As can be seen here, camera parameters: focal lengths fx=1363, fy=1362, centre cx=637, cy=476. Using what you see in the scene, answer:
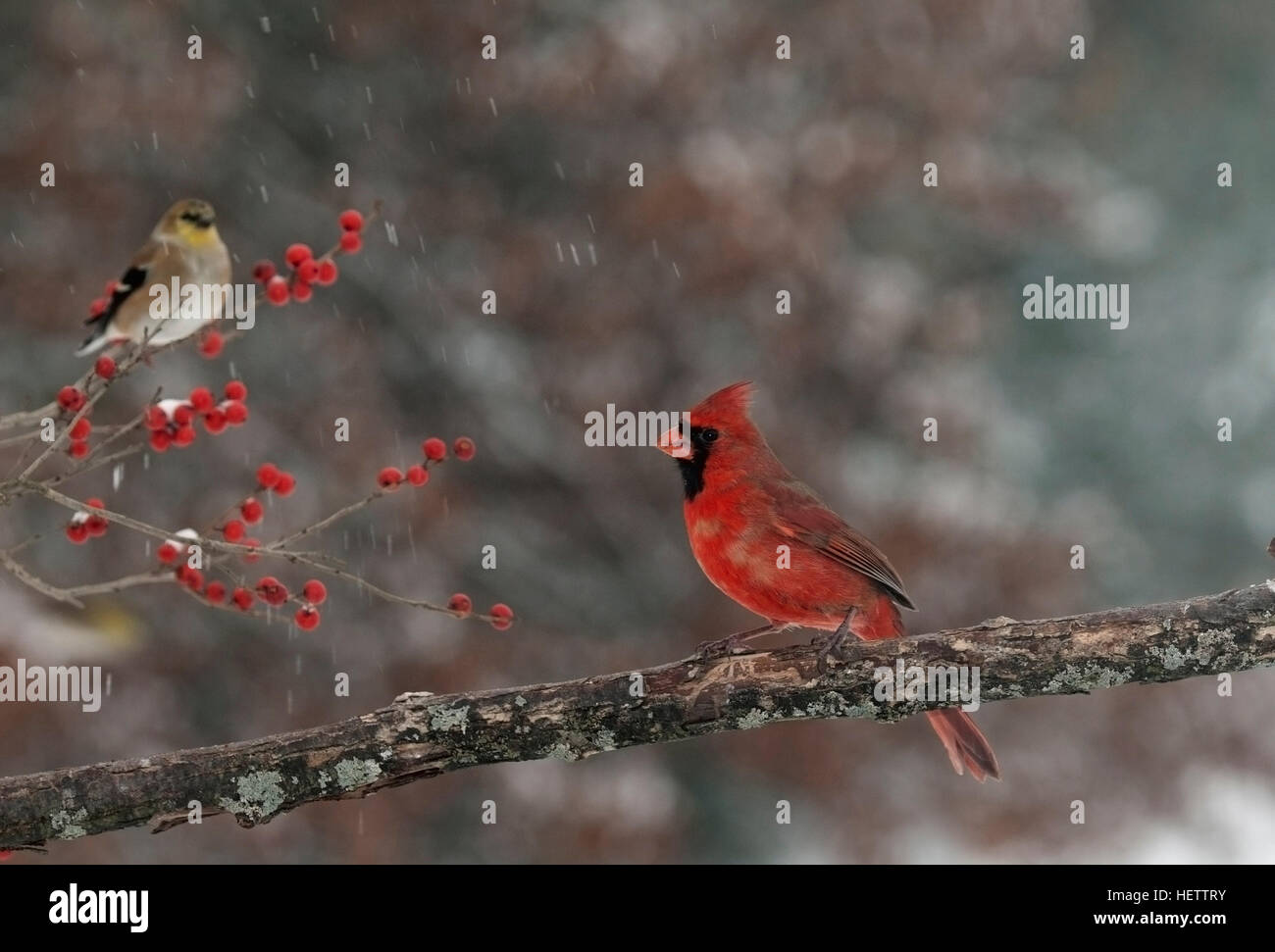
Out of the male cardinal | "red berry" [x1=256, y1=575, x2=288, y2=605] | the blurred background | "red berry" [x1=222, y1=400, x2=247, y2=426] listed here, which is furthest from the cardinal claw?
the blurred background

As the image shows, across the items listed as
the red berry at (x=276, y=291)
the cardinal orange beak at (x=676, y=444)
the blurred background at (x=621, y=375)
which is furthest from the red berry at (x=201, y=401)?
the blurred background at (x=621, y=375)

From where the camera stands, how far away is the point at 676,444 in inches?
99.0

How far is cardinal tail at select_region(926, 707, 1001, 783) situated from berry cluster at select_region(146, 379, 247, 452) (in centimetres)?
132

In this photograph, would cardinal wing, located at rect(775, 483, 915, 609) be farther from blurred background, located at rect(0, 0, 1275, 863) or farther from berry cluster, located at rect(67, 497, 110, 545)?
blurred background, located at rect(0, 0, 1275, 863)

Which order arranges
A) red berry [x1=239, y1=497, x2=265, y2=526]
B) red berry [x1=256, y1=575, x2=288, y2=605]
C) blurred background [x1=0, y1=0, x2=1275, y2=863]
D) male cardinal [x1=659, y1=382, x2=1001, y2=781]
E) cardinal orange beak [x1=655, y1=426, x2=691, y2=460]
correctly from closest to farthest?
red berry [x1=256, y1=575, x2=288, y2=605], red berry [x1=239, y1=497, x2=265, y2=526], male cardinal [x1=659, y1=382, x2=1001, y2=781], cardinal orange beak [x1=655, y1=426, x2=691, y2=460], blurred background [x1=0, y1=0, x2=1275, y2=863]

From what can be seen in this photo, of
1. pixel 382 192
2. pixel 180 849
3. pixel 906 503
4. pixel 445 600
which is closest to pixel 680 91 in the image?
pixel 382 192

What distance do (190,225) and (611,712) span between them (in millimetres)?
1240

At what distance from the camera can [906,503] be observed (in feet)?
17.0

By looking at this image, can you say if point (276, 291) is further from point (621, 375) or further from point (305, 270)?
point (621, 375)

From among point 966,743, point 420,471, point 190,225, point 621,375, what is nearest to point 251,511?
point 420,471

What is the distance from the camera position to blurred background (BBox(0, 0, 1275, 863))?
4809 mm

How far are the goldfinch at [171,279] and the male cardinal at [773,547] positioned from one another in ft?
2.82

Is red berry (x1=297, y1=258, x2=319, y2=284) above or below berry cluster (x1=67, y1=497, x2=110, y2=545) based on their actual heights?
above

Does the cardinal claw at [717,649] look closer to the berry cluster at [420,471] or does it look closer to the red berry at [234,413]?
the berry cluster at [420,471]
